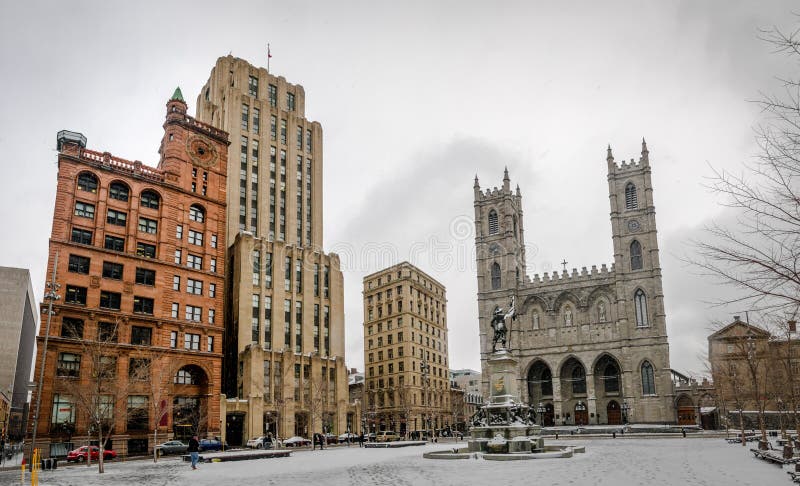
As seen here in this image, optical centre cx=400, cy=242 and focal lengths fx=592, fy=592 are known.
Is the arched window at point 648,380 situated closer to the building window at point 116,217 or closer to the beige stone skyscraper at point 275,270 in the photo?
the beige stone skyscraper at point 275,270

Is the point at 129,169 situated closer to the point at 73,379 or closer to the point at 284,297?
the point at 73,379

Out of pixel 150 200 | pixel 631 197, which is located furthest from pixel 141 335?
pixel 631 197

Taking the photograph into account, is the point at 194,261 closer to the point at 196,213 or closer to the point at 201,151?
the point at 196,213

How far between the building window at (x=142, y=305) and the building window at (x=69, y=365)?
6.67 m

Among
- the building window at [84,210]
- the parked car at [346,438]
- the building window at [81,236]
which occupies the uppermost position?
the building window at [84,210]

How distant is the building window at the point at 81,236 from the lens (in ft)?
172

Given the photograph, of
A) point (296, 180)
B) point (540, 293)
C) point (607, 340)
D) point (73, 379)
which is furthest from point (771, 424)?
point (73, 379)

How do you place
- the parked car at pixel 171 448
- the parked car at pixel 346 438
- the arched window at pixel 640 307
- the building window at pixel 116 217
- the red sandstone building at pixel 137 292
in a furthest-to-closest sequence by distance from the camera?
the arched window at pixel 640 307
the parked car at pixel 346 438
the building window at pixel 116 217
the red sandstone building at pixel 137 292
the parked car at pixel 171 448

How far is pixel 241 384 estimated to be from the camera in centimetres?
6806

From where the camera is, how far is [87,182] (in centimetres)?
5453

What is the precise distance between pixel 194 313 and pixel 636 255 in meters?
64.6

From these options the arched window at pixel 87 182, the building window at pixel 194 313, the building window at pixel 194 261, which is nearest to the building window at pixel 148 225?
the building window at pixel 194 261

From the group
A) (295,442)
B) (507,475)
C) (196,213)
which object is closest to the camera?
(507,475)

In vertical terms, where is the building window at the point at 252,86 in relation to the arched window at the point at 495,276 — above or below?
above
